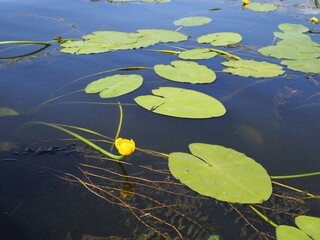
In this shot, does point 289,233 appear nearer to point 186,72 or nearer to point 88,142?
point 88,142

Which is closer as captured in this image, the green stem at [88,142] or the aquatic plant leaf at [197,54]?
the green stem at [88,142]

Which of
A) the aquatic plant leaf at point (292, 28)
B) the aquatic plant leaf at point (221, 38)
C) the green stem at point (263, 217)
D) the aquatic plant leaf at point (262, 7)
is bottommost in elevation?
the green stem at point (263, 217)

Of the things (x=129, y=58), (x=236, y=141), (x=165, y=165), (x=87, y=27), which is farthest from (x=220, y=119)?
(x=87, y=27)

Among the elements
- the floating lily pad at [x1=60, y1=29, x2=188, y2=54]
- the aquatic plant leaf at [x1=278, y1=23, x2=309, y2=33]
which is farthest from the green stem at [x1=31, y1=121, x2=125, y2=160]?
the aquatic plant leaf at [x1=278, y1=23, x2=309, y2=33]

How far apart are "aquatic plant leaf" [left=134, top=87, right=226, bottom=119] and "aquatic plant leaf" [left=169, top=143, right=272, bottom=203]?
0.37 meters

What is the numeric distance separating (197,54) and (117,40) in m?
0.98

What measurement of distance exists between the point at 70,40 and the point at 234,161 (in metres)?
2.64

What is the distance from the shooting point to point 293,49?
3361 mm

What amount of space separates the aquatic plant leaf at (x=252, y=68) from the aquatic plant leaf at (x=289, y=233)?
1.64m

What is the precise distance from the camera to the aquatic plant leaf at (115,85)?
2.45m

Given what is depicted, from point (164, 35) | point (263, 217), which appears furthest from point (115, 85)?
point (263, 217)

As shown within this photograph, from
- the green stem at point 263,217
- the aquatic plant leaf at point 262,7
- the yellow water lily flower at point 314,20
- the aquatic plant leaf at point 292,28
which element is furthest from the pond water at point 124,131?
the aquatic plant leaf at point 262,7

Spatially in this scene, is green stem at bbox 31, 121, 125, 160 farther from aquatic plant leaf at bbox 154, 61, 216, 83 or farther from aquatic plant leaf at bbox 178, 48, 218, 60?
aquatic plant leaf at bbox 178, 48, 218, 60

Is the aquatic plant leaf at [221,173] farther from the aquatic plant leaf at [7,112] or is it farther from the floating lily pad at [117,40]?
the floating lily pad at [117,40]
